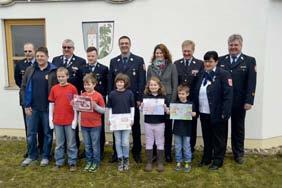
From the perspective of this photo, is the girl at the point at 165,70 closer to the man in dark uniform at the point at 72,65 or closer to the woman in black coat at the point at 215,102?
the woman in black coat at the point at 215,102

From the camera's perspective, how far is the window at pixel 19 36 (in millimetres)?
7668

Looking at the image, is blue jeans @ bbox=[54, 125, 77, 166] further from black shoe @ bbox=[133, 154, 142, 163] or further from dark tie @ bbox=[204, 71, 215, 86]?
dark tie @ bbox=[204, 71, 215, 86]

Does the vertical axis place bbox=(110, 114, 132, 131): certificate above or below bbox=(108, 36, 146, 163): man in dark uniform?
below

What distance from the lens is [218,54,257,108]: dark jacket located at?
579 cm

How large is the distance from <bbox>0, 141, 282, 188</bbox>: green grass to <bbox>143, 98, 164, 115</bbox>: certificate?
953mm

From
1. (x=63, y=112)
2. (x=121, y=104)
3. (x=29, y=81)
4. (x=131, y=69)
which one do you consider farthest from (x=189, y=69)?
(x=29, y=81)

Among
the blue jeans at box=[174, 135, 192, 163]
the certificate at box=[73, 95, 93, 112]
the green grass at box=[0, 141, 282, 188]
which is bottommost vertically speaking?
the green grass at box=[0, 141, 282, 188]

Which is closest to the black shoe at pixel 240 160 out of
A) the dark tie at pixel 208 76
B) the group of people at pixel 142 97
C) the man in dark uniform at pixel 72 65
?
the group of people at pixel 142 97

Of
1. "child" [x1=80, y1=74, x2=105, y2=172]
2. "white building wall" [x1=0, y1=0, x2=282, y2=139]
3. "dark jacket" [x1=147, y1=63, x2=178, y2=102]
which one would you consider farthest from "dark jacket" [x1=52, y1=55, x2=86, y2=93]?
"dark jacket" [x1=147, y1=63, x2=178, y2=102]

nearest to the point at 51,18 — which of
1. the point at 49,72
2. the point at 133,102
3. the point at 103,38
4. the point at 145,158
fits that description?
the point at 103,38

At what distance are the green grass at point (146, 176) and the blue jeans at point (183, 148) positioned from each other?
22 centimetres

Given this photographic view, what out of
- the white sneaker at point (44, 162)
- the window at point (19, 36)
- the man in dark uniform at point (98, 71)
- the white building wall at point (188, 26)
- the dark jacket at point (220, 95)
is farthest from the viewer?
the window at point (19, 36)

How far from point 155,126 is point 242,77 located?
1.59m

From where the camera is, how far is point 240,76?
586 centimetres
